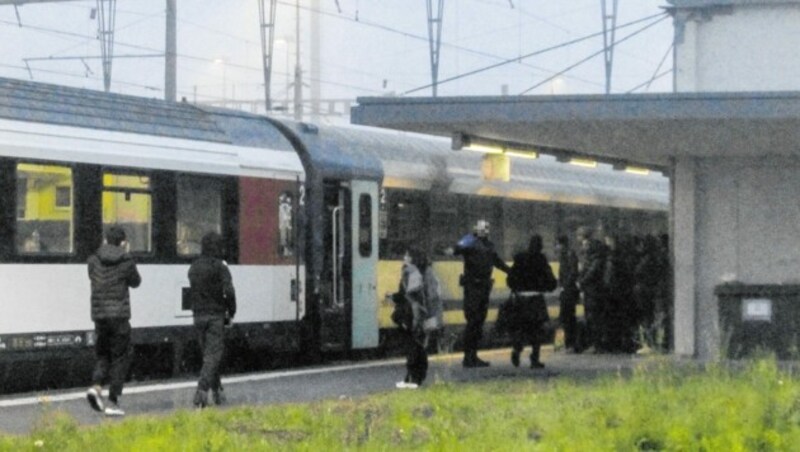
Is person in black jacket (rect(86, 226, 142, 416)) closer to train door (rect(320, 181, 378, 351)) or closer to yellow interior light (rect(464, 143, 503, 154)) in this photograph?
train door (rect(320, 181, 378, 351))

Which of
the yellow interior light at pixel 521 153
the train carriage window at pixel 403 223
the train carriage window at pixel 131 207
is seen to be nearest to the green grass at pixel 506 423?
the train carriage window at pixel 131 207

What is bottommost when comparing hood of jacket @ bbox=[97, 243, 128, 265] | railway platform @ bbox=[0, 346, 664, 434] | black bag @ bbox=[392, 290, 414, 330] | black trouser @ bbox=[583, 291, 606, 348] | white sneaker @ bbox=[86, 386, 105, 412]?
railway platform @ bbox=[0, 346, 664, 434]

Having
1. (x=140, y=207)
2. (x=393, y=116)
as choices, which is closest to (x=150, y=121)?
(x=140, y=207)

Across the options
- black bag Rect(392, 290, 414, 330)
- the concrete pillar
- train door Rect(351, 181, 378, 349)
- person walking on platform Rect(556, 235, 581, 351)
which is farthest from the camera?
person walking on platform Rect(556, 235, 581, 351)

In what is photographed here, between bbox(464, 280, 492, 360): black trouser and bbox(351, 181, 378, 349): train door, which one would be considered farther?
bbox(351, 181, 378, 349): train door

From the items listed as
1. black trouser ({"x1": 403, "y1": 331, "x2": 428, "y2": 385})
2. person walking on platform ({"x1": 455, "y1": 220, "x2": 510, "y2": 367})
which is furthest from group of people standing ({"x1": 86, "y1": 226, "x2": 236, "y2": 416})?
person walking on platform ({"x1": 455, "y1": 220, "x2": 510, "y2": 367})

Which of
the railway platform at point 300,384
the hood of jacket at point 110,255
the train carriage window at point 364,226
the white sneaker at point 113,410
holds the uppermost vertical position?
the train carriage window at point 364,226

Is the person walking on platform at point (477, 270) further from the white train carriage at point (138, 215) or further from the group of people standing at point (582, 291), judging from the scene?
the white train carriage at point (138, 215)

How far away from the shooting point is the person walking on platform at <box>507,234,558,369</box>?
22609mm

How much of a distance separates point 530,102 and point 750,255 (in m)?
4.70

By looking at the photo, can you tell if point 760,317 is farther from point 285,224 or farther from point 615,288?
point 285,224

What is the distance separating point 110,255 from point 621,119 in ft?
20.1

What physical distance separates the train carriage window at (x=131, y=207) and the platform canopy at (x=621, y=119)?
252 centimetres

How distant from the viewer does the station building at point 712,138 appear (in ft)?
65.3
